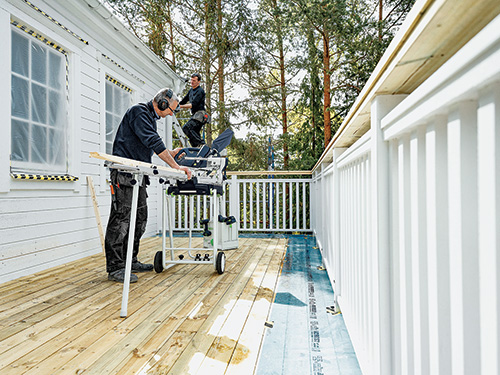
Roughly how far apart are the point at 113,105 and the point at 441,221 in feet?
16.3

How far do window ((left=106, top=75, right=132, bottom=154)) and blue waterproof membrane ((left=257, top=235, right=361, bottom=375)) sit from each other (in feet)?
10.8

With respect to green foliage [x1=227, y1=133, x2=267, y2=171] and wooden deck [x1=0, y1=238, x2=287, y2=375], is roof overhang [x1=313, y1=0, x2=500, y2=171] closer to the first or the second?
wooden deck [x1=0, y1=238, x2=287, y2=375]

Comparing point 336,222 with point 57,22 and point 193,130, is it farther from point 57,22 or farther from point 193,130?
point 57,22

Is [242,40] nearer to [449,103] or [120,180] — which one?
[120,180]

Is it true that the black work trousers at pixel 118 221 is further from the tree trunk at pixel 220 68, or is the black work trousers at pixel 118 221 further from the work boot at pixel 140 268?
the tree trunk at pixel 220 68

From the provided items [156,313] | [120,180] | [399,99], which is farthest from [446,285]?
[120,180]

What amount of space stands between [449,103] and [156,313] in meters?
2.06

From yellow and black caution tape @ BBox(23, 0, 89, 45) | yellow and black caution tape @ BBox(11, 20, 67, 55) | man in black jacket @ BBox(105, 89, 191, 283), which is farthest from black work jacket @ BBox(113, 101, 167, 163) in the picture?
yellow and black caution tape @ BBox(23, 0, 89, 45)

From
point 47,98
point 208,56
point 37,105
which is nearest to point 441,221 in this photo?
point 37,105

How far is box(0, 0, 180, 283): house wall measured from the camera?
9.57 feet

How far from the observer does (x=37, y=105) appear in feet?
10.9

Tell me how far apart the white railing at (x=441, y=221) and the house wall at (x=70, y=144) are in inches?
124

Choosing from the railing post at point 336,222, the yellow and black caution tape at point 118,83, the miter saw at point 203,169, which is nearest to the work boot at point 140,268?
the miter saw at point 203,169

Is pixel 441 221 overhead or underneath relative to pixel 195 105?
underneath
